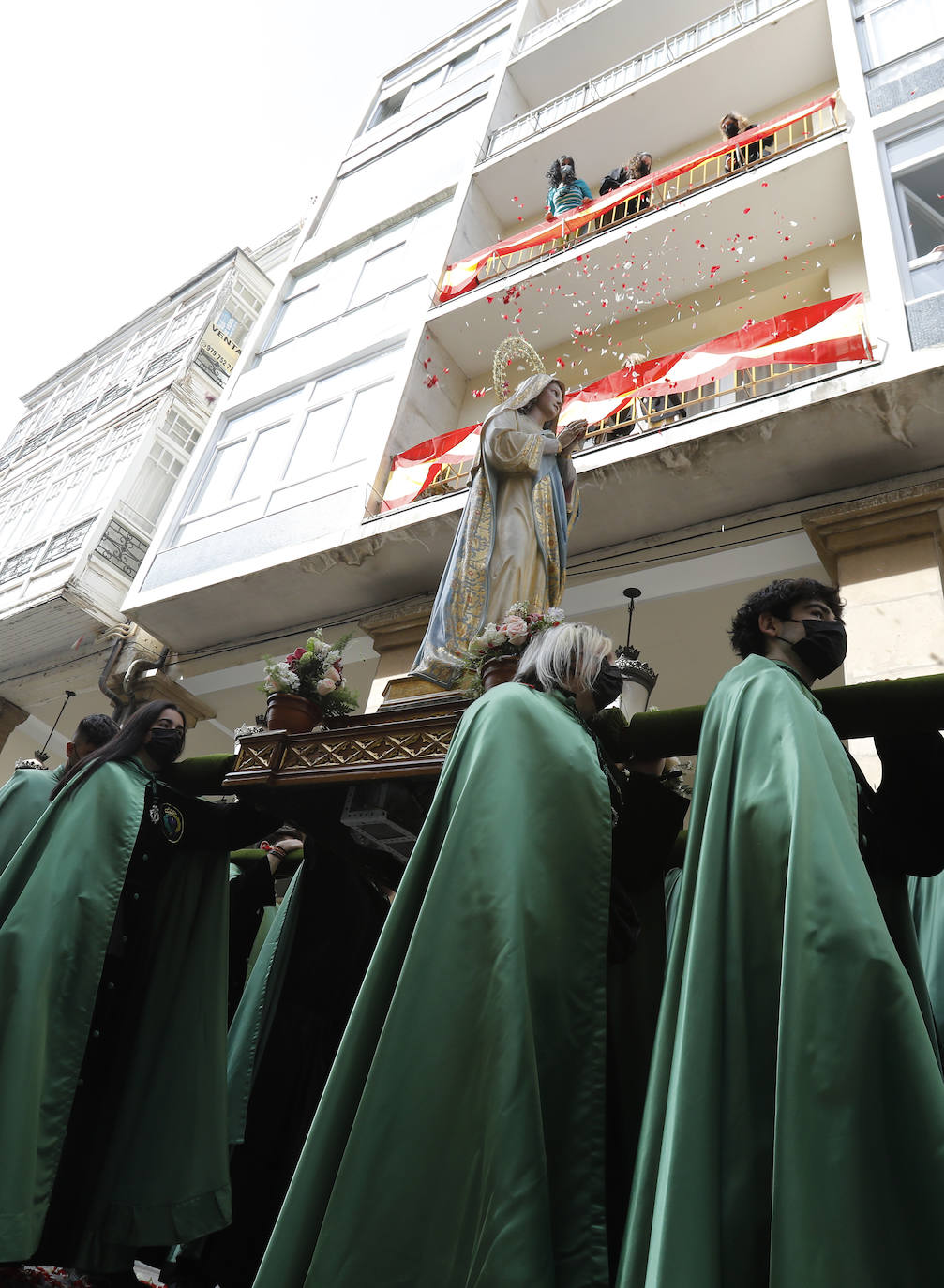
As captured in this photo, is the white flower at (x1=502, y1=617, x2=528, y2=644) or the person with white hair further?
the white flower at (x1=502, y1=617, x2=528, y2=644)

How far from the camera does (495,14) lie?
1480 centimetres

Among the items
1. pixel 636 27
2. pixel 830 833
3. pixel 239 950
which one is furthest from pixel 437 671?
pixel 636 27

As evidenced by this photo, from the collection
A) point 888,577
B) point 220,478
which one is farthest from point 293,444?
point 888,577

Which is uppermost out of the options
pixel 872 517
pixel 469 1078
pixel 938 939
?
pixel 872 517

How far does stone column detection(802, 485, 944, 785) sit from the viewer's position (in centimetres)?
528

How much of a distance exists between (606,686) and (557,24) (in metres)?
13.8

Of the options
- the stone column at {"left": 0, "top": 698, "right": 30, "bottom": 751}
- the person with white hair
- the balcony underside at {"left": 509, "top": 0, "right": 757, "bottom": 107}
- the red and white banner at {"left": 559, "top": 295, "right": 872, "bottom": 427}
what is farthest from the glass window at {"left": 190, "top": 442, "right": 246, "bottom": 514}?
the person with white hair

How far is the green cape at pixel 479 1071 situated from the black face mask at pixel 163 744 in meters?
1.64

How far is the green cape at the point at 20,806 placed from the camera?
3.38 m

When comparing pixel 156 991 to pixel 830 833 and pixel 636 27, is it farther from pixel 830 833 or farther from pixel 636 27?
pixel 636 27

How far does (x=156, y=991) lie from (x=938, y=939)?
2506 mm

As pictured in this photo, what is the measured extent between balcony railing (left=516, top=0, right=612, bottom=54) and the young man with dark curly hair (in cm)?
1388

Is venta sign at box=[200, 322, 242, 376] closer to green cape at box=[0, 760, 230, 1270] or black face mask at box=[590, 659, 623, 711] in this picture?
green cape at box=[0, 760, 230, 1270]

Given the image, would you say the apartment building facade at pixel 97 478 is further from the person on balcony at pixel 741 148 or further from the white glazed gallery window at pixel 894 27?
the white glazed gallery window at pixel 894 27
